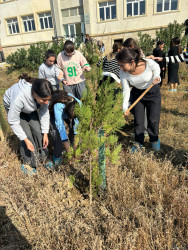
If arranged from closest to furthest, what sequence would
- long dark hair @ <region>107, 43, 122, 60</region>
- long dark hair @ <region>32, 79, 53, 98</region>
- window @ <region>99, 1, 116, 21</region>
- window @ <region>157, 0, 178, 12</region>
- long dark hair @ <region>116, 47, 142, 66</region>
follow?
long dark hair @ <region>32, 79, 53, 98</region>
long dark hair @ <region>116, 47, 142, 66</region>
long dark hair @ <region>107, 43, 122, 60</region>
window @ <region>157, 0, 178, 12</region>
window @ <region>99, 1, 116, 21</region>

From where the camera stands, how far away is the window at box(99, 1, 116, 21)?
2025 cm

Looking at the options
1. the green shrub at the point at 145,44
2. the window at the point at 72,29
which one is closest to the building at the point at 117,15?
the window at the point at 72,29

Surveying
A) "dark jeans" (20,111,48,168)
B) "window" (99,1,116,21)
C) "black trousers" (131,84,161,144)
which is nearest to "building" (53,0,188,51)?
"window" (99,1,116,21)

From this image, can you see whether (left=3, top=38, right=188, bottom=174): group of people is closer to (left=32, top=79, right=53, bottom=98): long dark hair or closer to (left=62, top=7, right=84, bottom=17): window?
(left=32, top=79, right=53, bottom=98): long dark hair

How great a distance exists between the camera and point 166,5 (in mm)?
18406

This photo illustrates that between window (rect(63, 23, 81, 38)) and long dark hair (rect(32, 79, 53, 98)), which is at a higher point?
window (rect(63, 23, 81, 38))

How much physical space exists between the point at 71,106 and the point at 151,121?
133cm

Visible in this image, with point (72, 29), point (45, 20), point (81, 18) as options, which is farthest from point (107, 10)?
point (45, 20)

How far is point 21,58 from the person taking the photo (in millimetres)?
13492

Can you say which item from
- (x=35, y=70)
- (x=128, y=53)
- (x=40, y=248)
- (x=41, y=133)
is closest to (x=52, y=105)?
(x=41, y=133)

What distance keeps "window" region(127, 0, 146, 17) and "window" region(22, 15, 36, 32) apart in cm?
1222

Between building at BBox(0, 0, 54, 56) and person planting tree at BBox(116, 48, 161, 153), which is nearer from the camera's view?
person planting tree at BBox(116, 48, 161, 153)

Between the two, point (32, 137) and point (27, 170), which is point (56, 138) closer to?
point (32, 137)

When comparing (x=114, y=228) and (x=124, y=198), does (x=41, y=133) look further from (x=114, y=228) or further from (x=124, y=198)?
(x=114, y=228)
